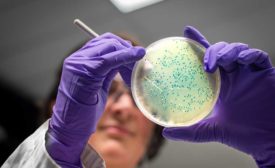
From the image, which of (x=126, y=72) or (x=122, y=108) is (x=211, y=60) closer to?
(x=126, y=72)

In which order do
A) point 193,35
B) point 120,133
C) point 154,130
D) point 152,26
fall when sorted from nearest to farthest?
1. point 193,35
2. point 120,133
3. point 154,130
4. point 152,26

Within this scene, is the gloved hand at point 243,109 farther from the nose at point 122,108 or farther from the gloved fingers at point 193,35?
the nose at point 122,108

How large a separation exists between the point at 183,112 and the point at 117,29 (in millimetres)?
1081

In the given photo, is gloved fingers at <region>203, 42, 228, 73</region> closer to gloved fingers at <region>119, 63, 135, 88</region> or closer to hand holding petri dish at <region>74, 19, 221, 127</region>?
hand holding petri dish at <region>74, 19, 221, 127</region>

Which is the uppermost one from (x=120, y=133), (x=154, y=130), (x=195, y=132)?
(x=195, y=132)

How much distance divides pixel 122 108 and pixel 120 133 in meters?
0.10

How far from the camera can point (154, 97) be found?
897 mm

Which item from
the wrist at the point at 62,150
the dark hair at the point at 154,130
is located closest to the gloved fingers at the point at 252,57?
the wrist at the point at 62,150

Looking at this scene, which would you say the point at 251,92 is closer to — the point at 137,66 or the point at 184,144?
the point at 137,66

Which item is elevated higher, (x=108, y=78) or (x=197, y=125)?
(x=108, y=78)

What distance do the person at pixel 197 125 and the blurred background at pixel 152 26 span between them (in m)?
0.66

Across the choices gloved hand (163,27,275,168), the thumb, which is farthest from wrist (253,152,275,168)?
the thumb

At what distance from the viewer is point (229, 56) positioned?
0.92 metres

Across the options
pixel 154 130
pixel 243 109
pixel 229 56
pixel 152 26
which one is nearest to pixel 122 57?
pixel 229 56
